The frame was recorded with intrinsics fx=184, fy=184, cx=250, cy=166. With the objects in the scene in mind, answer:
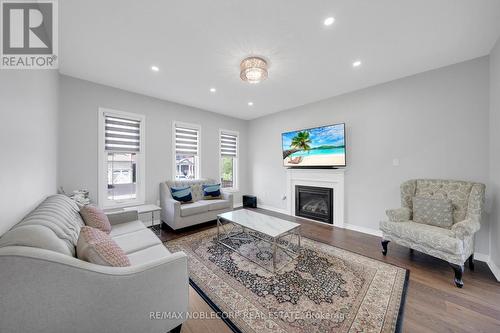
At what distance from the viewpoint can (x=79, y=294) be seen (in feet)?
3.27

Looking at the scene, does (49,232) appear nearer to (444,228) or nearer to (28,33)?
(28,33)

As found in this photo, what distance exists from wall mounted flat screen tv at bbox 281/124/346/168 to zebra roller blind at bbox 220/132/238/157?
5.19 ft

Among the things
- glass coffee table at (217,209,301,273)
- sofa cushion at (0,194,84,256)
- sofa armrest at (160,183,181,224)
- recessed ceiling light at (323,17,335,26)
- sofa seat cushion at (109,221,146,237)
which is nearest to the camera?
sofa cushion at (0,194,84,256)

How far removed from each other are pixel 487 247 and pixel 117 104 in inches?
245

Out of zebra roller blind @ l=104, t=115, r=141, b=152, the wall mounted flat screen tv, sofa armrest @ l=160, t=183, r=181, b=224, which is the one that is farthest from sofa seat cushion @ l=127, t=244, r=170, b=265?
the wall mounted flat screen tv

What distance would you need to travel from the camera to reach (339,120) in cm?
392

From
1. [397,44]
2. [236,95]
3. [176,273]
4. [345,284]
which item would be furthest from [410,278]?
[236,95]

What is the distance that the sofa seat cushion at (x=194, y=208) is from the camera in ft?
11.4

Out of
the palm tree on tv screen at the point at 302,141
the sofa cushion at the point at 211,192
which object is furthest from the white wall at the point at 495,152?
the sofa cushion at the point at 211,192

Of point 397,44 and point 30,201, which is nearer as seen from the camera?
point 30,201

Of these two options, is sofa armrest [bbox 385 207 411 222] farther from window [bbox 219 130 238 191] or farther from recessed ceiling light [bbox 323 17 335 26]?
window [bbox 219 130 238 191]

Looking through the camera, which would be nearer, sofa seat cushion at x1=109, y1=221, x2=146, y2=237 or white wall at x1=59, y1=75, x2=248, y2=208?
sofa seat cushion at x1=109, y1=221, x2=146, y2=237

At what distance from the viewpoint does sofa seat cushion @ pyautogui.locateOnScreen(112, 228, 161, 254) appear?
1.89 metres

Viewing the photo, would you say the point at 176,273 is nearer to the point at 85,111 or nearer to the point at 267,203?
the point at 85,111
